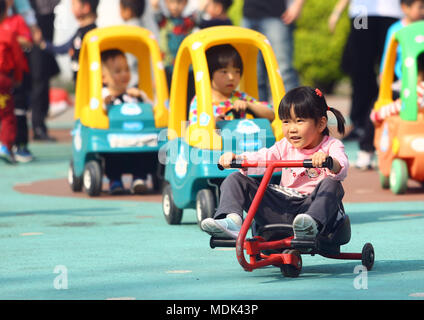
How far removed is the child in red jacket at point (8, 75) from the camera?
11125 millimetres

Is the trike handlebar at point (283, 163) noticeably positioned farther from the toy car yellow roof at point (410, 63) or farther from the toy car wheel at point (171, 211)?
the toy car yellow roof at point (410, 63)

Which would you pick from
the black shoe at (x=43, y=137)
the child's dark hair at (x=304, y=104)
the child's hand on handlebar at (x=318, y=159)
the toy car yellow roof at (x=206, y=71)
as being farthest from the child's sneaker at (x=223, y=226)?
the black shoe at (x=43, y=137)

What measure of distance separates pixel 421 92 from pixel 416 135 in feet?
1.29

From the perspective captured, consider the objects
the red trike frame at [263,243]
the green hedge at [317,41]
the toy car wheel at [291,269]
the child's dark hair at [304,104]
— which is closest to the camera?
the red trike frame at [263,243]

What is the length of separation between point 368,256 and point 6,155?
282 inches

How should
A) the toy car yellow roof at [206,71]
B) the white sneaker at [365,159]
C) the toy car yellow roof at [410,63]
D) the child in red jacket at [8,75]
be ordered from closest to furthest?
the toy car yellow roof at [206,71]
the toy car yellow roof at [410,63]
the white sneaker at [365,159]
the child in red jacket at [8,75]

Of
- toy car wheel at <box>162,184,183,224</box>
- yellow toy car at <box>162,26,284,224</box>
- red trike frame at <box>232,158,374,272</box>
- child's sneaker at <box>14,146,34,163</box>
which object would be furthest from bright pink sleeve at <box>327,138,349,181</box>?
child's sneaker at <box>14,146,34,163</box>

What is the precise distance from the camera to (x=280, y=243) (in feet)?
16.7

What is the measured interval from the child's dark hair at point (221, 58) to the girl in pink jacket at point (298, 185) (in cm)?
191

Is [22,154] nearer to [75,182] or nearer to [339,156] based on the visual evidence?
[75,182]

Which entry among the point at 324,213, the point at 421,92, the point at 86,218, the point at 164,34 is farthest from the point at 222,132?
the point at 164,34

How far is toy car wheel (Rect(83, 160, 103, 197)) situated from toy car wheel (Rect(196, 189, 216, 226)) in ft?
6.81

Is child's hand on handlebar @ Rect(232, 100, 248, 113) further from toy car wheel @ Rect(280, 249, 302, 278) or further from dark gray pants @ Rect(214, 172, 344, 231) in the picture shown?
toy car wheel @ Rect(280, 249, 302, 278)

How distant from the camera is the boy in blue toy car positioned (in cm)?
906
